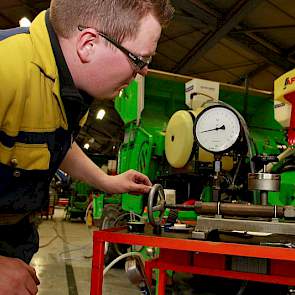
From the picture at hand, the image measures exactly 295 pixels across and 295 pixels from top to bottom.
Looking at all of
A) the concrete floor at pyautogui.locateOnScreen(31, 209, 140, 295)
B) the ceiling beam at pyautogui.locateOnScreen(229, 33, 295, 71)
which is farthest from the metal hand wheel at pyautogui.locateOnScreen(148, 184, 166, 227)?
the ceiling beam at pyautogui.locateOnScreen(229, 33, 295, 71)

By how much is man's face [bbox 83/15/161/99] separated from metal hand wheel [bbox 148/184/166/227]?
561 millimetres

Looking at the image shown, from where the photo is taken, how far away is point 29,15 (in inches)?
291

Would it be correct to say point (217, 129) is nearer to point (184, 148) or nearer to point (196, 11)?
point (184, 148)

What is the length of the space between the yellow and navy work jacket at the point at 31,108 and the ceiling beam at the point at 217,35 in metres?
4.89

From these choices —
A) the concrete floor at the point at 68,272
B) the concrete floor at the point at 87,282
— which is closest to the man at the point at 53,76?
the concrete floor at the point at 87,282

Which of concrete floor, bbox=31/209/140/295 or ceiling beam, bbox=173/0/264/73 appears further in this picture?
ceiling beam, bbox=173/0/264/73

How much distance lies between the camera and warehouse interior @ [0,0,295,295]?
4.75 ft

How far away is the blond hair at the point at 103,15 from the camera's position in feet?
2.86

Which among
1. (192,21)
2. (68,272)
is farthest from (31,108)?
(192,21)

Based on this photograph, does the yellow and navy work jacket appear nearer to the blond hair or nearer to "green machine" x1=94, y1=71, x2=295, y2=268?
the blond hair

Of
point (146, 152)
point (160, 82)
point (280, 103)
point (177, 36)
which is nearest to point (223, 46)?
point (177, 36)

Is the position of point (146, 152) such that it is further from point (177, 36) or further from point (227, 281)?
point (177, 36)

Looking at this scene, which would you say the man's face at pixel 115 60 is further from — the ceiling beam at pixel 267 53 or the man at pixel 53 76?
the ceiling beam at pixel 267 53

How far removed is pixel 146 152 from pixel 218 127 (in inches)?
46.7
